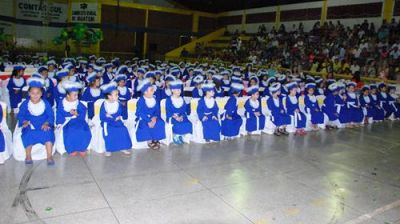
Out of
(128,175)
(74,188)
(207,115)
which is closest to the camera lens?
(74,188)

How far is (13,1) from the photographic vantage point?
990 inches

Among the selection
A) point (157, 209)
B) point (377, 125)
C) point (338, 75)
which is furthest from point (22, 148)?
point (338, 75)

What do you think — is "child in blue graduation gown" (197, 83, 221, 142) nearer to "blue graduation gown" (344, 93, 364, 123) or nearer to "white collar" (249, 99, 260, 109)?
"white collar" (249, 99, 260, 109)

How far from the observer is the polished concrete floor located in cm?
427

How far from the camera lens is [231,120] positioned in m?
7.85

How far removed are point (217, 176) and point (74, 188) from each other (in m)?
2.19

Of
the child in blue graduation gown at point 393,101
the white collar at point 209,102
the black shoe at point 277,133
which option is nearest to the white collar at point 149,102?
the white collar at point 209,102

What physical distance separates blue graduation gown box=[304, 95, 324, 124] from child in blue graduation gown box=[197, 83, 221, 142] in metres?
3.05

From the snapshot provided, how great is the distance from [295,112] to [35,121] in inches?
243

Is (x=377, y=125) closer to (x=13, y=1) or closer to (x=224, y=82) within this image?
(x=224, y=82)

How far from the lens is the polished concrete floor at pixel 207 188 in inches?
168

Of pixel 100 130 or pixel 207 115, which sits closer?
pixel 100 130

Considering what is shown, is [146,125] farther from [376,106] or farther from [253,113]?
[376,106]

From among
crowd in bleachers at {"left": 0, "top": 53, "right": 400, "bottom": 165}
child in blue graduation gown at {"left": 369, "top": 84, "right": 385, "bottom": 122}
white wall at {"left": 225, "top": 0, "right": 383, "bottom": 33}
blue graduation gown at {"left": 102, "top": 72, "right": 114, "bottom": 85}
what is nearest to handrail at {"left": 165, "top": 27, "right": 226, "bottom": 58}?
white wall at {"left": 225, "top": 0, "right": 383, "bottom": 33}
